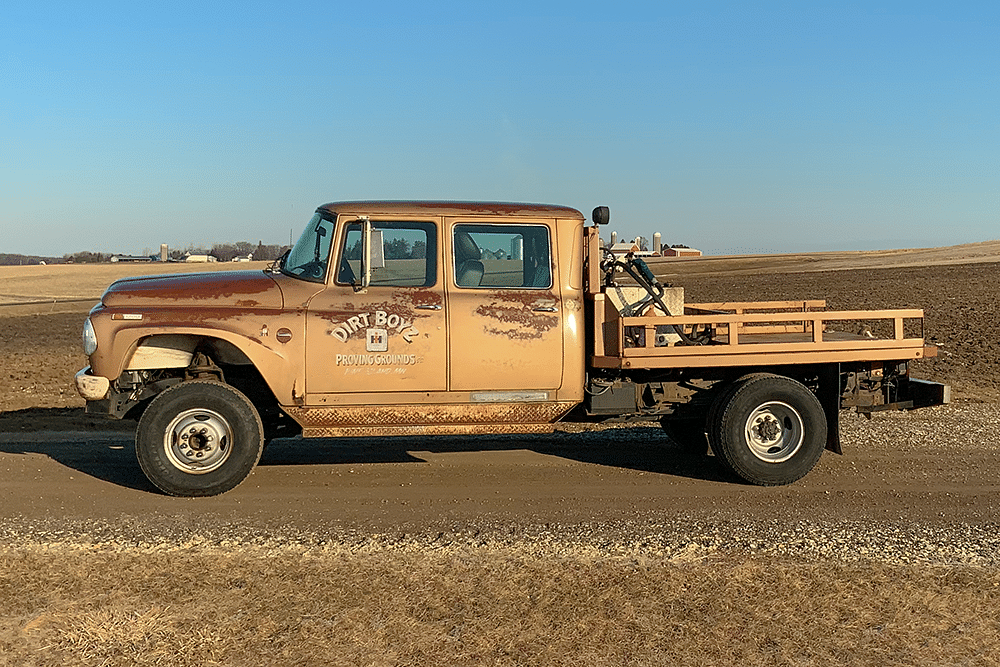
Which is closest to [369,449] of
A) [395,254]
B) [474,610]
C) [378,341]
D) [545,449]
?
[545,449]

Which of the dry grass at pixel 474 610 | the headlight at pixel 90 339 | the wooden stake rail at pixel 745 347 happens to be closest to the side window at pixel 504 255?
the wooden stake rail at pixel 745 347

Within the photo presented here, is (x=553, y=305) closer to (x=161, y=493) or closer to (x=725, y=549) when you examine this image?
(x=725, y=549)

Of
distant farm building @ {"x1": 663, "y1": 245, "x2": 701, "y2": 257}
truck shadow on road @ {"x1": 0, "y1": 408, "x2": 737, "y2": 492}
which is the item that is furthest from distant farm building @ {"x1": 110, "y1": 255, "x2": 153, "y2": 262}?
truck shadow on road @ {"x1": 0, "y1": 408, "x2": 737, "y2": 492}

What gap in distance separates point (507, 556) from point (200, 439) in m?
2.90

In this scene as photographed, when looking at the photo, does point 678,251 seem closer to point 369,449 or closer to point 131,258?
point 131,258

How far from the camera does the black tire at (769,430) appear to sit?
770cm

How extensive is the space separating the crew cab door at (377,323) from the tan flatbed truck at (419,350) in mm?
11

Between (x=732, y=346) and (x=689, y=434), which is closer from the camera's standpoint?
(x=732, y=346)

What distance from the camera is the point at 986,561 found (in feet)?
18.8

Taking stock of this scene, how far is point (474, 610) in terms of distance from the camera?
488 centimetres

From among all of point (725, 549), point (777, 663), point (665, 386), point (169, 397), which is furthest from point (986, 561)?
point (169, 397)

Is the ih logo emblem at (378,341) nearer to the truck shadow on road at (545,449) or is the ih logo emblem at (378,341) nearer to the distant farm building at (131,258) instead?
the truck shadow on road at (545,449)

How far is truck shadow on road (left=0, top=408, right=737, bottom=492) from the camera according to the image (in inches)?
332

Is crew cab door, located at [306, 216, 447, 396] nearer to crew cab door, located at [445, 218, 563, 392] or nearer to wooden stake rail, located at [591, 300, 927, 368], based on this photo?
crew cab door, located at [445, 218, 563, 392]
